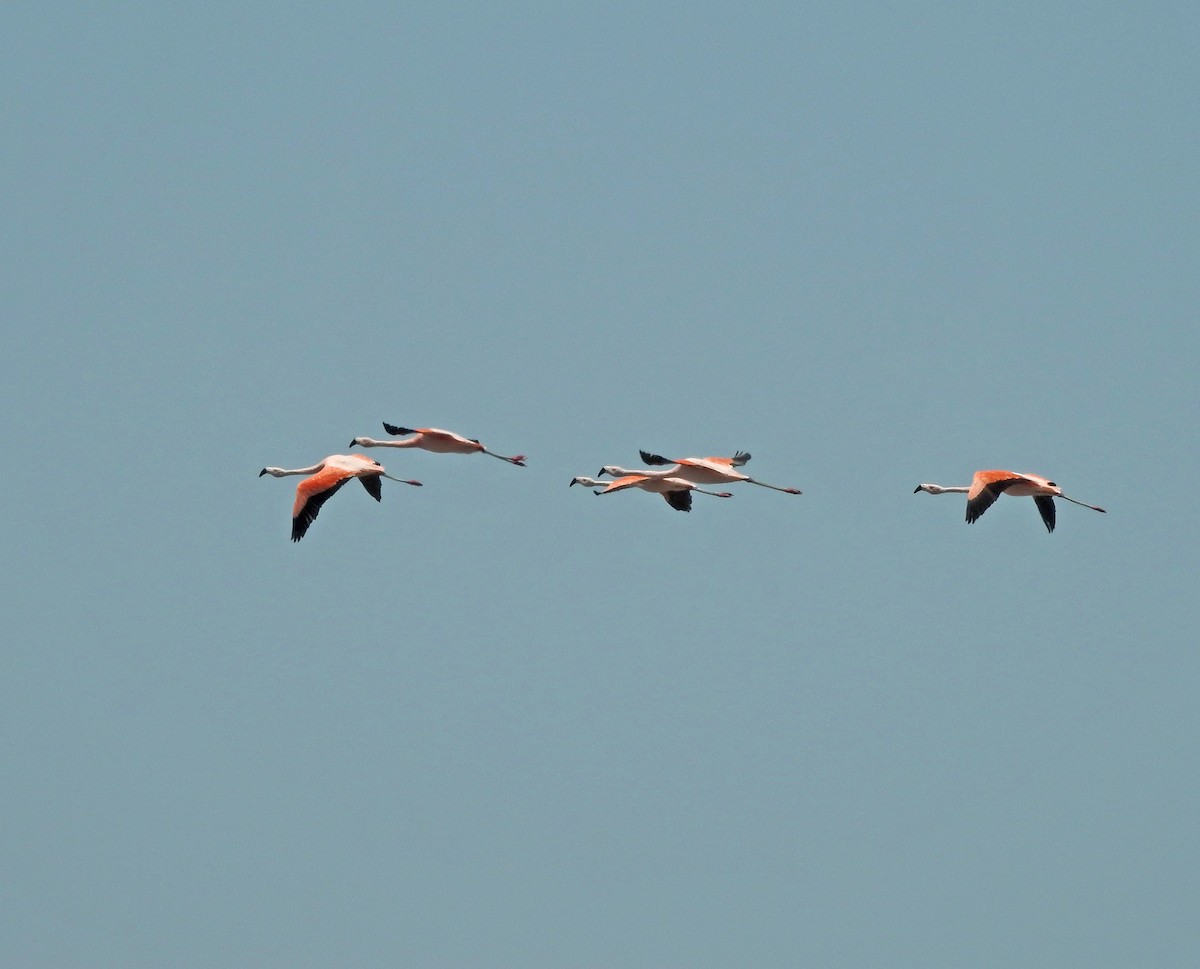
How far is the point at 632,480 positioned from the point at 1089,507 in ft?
28.6

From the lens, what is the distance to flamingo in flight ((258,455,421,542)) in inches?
1815

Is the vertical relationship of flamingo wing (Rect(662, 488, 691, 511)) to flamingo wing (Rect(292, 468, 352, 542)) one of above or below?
above

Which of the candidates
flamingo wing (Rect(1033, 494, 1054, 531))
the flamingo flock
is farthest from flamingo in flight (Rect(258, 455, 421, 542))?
flamingo wing (Rect(1033, 494, 1054, 531))

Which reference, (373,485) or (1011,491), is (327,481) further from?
(1011,491)

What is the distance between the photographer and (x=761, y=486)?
47656 mm

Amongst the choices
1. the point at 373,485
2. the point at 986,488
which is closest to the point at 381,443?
the point at 373,485

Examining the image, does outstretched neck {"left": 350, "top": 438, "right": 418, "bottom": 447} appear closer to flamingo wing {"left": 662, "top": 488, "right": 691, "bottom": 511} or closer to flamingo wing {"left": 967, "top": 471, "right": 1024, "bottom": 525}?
flamingo wing {"left": 662, "top": 488, "right": 691, "bottom": 511}

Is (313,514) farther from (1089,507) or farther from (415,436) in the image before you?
(1089,507)

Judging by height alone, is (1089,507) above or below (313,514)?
above

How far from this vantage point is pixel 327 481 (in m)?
46.8

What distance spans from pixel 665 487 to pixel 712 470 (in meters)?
2.24

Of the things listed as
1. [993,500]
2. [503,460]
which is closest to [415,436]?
[503,460]

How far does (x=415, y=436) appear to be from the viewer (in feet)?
160

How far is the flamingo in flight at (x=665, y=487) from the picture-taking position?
48312 mm
